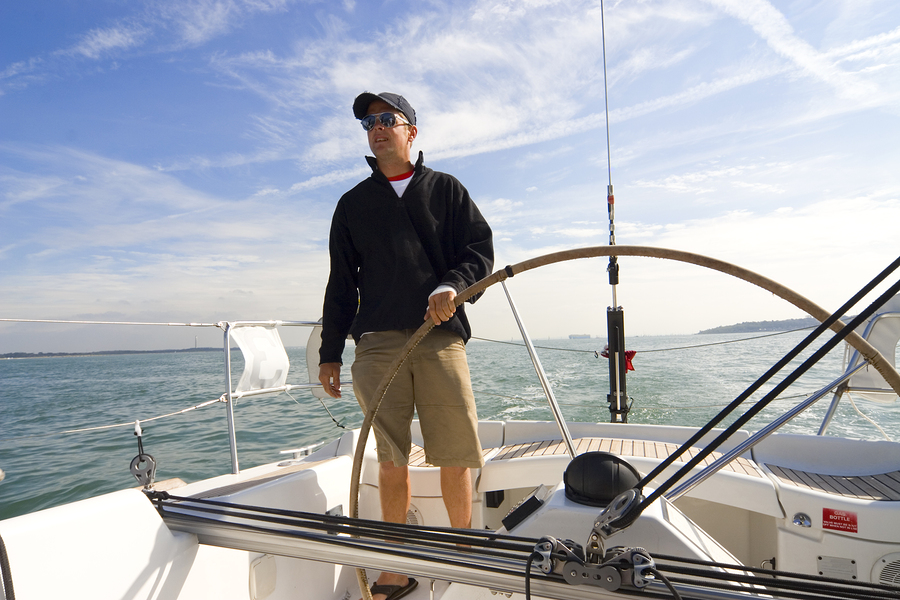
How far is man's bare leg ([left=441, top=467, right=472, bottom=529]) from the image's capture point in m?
1.56

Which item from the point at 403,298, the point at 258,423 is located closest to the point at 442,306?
the point at 403,298

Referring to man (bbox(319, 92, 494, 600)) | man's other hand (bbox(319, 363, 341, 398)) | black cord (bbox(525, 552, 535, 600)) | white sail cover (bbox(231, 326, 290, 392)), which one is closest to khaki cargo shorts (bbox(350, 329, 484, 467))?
man (bbox(319, 92, 494, 600))

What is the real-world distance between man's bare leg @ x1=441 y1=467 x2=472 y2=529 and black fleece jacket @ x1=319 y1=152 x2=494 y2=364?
0.42 m

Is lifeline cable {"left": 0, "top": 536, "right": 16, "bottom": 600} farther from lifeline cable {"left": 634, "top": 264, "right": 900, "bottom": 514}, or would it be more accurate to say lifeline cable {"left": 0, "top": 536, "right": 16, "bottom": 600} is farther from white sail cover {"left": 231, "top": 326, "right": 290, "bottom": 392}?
white sail cover {"left": 231, "top": 326, "right": 290, "bottom": 392}

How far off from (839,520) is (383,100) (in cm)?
190

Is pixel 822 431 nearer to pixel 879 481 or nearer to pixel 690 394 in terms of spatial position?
pixel 879 481

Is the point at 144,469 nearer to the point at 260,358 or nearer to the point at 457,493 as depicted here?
the point at 457,493

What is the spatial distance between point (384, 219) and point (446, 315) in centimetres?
55

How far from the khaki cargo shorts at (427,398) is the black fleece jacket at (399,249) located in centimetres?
7

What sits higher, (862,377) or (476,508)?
(862,377)

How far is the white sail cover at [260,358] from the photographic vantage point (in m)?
2.31

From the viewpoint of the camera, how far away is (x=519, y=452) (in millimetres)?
2154

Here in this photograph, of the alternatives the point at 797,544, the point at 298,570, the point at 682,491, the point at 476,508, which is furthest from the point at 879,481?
the point at 298,570

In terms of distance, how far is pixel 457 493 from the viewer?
1561mm
